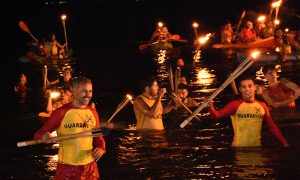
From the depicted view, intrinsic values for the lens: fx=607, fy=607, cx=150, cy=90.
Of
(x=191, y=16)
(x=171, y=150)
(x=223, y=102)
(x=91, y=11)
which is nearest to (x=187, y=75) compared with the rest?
(x=223, y=102)

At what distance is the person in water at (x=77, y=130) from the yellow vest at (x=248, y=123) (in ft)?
10.4

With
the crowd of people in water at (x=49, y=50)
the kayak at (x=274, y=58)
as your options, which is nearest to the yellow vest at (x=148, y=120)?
the kayak at (x=274, y=58)

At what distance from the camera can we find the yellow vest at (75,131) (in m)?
7.70

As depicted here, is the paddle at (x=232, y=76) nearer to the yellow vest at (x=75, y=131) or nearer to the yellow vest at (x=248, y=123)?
the yellow vest at (x=248, y=123)

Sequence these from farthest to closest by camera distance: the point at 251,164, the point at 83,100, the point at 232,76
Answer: the point at 251,164, the point at 232,76, the point at 83,100

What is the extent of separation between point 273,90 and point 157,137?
312cm

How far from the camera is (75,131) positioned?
772 centimetres

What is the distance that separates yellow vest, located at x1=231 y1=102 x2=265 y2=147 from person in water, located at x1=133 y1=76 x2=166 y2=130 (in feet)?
8.51

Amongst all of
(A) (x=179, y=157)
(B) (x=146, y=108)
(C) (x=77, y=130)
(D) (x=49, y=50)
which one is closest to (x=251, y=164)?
(A) (x=179, y=157)

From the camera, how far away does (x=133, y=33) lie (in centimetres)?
5134

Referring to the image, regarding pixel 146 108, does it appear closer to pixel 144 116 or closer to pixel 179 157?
pixel 144 116

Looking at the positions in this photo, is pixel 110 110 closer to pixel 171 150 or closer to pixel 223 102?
pixel 223 102

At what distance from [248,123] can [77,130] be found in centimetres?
353

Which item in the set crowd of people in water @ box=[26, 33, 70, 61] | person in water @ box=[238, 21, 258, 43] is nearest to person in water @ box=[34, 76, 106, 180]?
crowd of people in water @ box=[26, 33, 70, 61]
